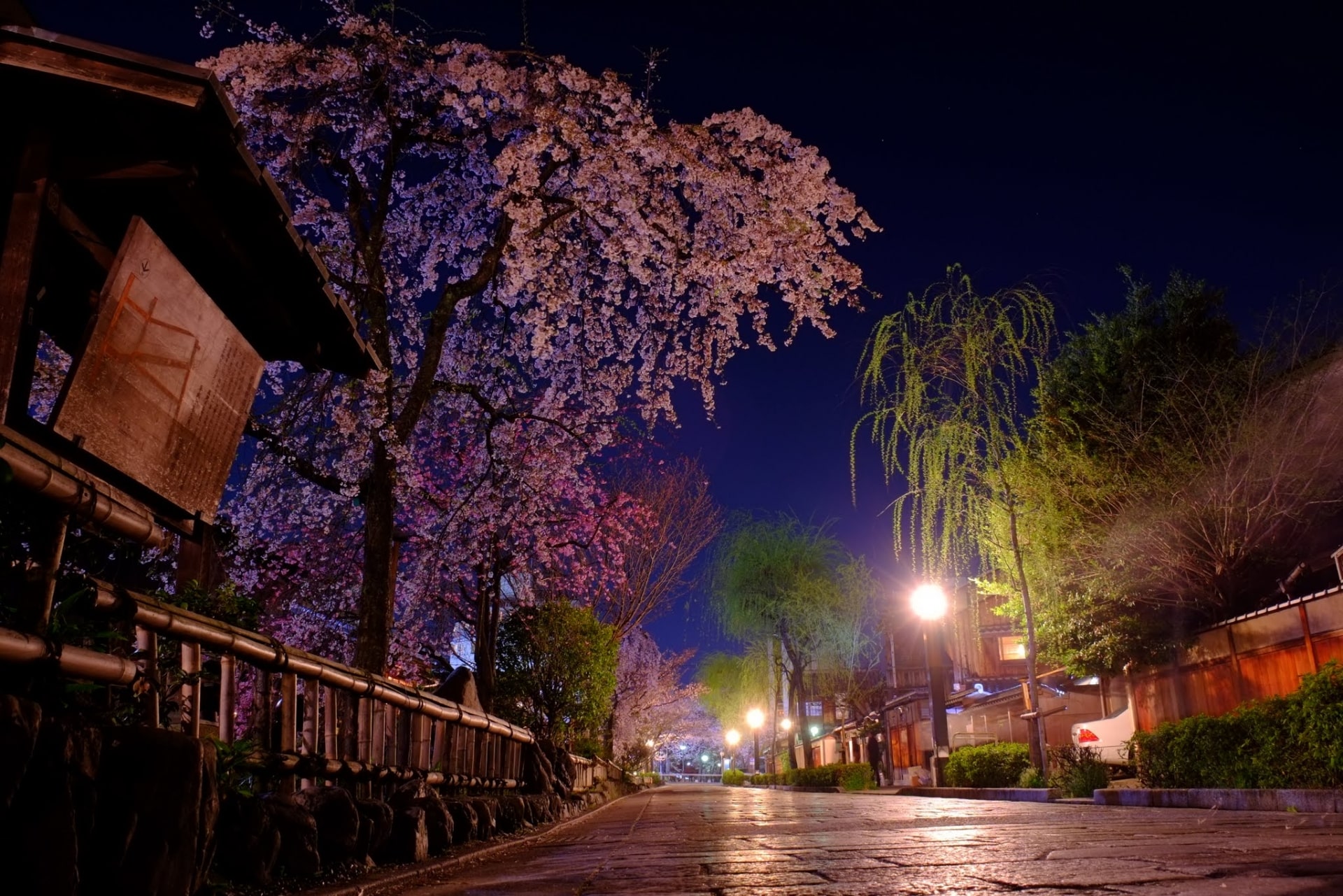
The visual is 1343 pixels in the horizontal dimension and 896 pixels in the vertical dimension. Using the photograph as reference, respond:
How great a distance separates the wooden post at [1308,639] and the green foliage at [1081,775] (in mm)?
4078

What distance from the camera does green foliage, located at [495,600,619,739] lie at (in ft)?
63.0

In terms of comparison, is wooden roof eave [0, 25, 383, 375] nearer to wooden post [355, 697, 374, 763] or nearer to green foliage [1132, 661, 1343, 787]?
wooden post [355, 697, 374, 763]

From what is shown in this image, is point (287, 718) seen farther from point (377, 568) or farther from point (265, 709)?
point (377, 568)

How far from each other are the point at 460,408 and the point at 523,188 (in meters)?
6.65

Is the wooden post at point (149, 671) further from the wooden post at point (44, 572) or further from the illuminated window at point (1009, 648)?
the illuminated window at point (1009, 648)

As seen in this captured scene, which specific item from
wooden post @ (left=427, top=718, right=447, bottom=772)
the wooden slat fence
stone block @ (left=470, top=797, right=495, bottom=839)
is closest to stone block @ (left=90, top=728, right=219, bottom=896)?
stone block @ (left=470, top=797, right=495, bottom=839)

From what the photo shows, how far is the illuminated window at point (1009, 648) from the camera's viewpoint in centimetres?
4069

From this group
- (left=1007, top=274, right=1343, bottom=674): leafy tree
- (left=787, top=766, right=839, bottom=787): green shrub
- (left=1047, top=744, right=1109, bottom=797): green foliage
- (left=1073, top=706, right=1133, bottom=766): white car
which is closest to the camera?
(left=1047, top=744, right=1109, bottom=797): green foliage

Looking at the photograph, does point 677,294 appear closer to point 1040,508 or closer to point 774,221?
point 774,221

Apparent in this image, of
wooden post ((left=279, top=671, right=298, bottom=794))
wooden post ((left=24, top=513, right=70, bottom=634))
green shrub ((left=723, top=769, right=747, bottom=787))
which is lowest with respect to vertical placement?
green shrub ((left=723, top=769, right=747, bottom=787))

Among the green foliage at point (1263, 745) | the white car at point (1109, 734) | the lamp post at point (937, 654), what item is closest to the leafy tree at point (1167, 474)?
the white car at point (1109, 734)

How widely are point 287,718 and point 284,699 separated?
106 millimetres

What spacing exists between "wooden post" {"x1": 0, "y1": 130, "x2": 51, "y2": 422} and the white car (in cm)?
2384

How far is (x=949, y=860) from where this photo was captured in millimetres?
4781
